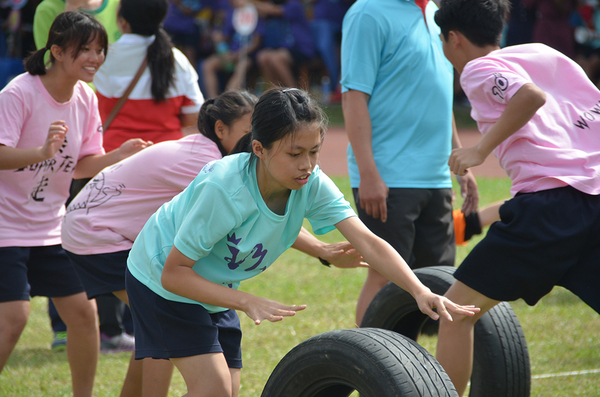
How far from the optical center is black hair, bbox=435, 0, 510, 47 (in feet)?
9.32

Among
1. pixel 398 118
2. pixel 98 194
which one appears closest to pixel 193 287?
pixel 98 194

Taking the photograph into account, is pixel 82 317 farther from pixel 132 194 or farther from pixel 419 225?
pixel 419 225

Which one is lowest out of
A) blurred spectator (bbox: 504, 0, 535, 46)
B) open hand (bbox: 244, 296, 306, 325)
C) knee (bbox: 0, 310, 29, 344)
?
blurred spectator (bbox: 504, 0, 535, 46)

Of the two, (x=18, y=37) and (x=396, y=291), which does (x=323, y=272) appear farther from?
(x=18, y=37)

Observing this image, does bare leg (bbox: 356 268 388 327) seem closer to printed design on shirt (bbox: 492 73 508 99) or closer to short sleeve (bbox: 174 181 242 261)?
printed design on shirt (bbox: 492 73 508 99)

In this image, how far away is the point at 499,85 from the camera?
2553 mm

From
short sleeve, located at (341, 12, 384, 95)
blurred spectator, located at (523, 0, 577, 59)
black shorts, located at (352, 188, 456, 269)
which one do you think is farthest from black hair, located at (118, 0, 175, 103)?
blurred spectator, located at (523, 0, 577, 59)

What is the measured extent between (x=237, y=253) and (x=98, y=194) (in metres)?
0.97

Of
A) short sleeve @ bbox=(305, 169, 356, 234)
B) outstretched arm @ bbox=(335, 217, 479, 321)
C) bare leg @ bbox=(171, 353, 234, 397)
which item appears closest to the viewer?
outstretched arm @ bbox=(335, 217, 479, 321)

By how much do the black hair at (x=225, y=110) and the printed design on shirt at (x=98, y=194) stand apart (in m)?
0.45

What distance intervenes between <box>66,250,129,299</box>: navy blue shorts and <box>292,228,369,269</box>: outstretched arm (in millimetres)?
804

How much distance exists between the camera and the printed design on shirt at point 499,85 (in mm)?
2537

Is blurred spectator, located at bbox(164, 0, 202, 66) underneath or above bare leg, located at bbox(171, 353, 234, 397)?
underneath

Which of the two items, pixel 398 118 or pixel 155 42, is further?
pixel 155 42
